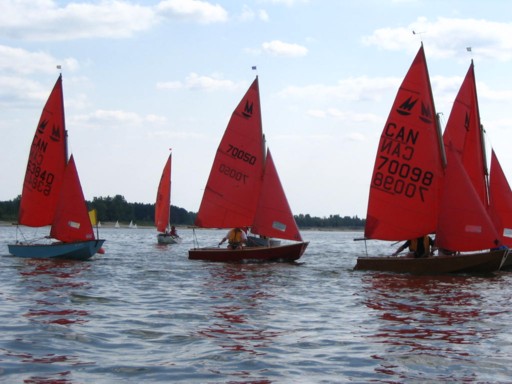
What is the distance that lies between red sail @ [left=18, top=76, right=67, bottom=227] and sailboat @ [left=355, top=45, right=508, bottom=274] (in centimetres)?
1355

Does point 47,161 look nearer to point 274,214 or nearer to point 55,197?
point 55,197

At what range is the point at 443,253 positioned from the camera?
2823cm

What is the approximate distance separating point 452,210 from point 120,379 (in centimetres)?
1829

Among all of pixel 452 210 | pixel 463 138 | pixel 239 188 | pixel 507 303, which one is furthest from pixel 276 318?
pixel 239 188

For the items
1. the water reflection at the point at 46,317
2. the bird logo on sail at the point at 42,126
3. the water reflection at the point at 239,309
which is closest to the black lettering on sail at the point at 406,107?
the water reflection at the point at 239,309

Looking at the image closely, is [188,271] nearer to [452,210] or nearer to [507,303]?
[452,210]

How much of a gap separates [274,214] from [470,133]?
A: 28.2 ft

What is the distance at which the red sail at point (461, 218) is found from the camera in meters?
26.5

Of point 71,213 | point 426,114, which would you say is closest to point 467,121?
point 426,114

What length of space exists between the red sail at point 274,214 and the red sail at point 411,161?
18.7ft

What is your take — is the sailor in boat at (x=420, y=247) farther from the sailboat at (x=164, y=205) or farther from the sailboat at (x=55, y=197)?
the sailboat at (x=164, y=205)

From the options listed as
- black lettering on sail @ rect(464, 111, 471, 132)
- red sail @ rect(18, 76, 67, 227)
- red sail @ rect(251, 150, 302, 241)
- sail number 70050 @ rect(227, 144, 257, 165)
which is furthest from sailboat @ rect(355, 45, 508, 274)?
red sail @ rect(18, 76, 67, 227)

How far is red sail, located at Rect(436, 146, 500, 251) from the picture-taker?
26.5 m

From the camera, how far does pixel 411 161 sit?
28828 mm
